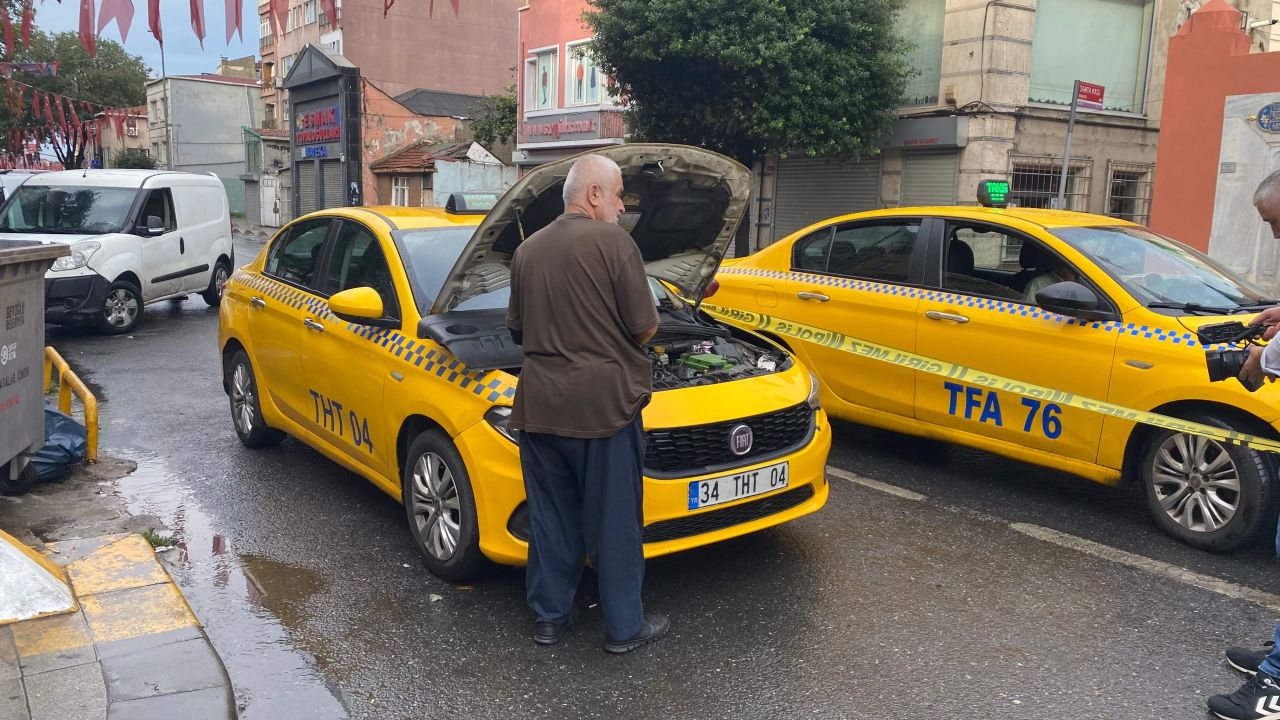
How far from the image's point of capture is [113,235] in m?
11.7

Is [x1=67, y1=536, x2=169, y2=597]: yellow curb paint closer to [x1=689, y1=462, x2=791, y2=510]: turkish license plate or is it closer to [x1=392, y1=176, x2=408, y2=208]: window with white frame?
[x1=689, y1=462, x2=791, y2=510]: turkish license plate

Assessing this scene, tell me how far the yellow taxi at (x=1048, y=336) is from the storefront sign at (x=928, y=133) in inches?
383

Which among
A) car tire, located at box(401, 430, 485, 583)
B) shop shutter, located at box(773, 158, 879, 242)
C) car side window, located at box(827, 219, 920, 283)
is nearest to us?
car tire, located at box(401, 430, 485, 583)

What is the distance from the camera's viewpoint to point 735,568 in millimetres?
4473

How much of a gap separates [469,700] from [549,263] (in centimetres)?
152

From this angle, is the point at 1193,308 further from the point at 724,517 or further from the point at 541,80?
the point at 541,80

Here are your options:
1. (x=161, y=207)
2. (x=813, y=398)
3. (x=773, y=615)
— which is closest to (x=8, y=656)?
(x=773, y=615)

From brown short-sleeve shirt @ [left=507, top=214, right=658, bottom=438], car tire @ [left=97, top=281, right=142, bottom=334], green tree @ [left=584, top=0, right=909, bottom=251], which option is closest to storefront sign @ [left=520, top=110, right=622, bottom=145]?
green tree @ [left=584, top=0, right=909, bottom=251]

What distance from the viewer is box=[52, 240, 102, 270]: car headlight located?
11.0 m

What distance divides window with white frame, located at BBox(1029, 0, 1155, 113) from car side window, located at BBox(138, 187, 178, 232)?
12.8m

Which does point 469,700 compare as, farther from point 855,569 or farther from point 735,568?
point 855,569

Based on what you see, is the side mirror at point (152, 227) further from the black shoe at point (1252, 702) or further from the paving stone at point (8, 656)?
the black shoe at point (1252, 702)

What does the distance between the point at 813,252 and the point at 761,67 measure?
8.32 meters

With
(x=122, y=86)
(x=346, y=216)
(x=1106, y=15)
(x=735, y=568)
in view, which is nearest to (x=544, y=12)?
(x=1106, y=15)
